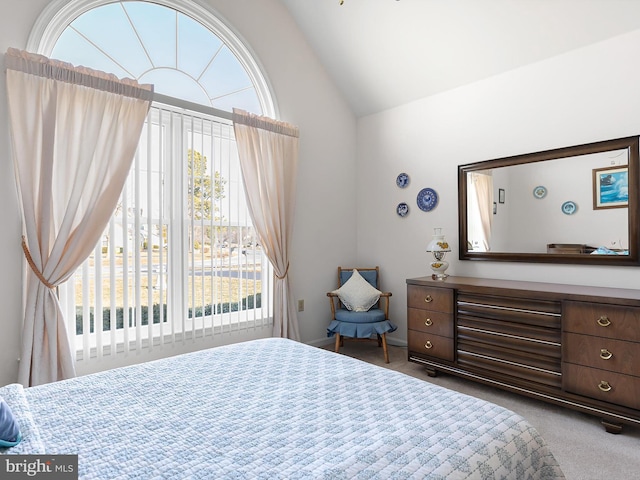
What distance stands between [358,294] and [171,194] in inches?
78.4

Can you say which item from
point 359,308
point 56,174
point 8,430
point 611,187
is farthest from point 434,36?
point 8,430

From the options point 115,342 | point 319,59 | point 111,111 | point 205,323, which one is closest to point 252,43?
point 319,59

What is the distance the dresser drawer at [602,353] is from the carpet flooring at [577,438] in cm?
39

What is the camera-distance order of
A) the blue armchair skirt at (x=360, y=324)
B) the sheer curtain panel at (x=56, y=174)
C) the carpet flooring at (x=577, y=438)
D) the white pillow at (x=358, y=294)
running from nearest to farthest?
the carpet flooring at (x=577, y=438)
the sheer curtain panel at (x=56, y=174)
the blue armchair skirt at (x=360, y=324)
the white pillow at (x=358, y=294)

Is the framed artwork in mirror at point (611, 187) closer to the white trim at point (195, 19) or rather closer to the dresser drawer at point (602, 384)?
the dresser drawer at point (602, 384)

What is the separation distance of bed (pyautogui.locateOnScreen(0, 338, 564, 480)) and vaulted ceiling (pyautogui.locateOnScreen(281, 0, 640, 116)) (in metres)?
2.88

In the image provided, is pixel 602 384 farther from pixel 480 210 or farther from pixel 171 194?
pixel 171 194

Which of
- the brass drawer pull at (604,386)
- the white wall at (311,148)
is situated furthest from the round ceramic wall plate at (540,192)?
the white wall at (311,148)

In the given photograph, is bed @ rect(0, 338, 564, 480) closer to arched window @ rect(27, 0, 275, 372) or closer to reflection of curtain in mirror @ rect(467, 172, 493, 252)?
arched window @ rect(27, 0, 275, 372)

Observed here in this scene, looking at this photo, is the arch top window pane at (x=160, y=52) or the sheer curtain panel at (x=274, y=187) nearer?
the arch top window pane at (x=160, y=52)

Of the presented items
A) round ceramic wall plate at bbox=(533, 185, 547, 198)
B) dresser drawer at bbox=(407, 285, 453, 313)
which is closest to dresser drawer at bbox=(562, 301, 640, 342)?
dresser drawer at bbox=(407, 285, 453, 313)

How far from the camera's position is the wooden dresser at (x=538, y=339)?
2.28m

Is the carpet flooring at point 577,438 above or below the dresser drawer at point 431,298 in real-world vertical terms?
below

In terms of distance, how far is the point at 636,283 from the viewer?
2674mm
